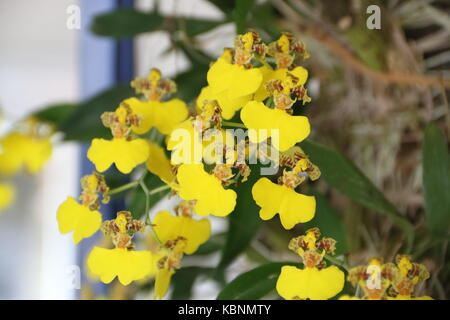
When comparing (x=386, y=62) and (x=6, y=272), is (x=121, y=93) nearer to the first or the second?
(x=386, y=62)

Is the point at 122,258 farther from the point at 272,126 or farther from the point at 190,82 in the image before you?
the point at 190,82

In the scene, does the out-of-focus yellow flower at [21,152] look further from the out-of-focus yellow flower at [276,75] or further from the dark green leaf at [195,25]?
the out-of-focus yellow flower at [276,75]

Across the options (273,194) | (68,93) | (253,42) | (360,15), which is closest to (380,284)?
(273,194)

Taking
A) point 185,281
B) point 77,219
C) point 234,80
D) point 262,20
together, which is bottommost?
point 185,281

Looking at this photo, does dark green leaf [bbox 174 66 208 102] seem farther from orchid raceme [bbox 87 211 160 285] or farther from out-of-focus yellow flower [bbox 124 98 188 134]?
orchid raceme [bbox 87 211 160 285]

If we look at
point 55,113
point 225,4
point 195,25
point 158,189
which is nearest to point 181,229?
point 158,189

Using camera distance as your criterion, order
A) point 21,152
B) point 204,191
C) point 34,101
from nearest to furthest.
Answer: point 204,191
point 21,152
point 34,101

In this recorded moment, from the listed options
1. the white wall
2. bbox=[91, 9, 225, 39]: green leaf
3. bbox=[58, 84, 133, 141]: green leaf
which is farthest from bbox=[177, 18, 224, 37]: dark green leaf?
the white wall
